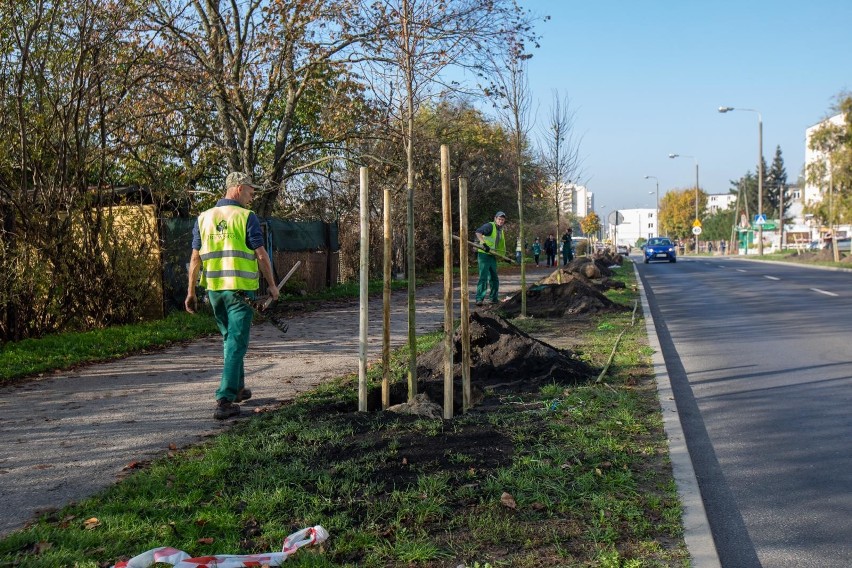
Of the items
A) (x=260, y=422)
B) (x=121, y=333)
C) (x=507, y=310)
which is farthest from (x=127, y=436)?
(x=507, y=310)

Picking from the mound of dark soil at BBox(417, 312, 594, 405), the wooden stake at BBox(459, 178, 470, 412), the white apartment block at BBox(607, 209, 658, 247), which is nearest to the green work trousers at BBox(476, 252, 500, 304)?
the mound of dark soil at BBox(417, 312, 594, 405)

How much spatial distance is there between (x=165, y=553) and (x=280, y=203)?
17.5m

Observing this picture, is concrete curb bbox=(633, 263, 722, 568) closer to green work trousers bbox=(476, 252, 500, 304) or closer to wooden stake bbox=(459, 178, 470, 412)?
wooden stake bbox=(459, 178, 470, 412)

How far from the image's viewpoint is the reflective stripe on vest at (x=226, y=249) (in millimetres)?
6426

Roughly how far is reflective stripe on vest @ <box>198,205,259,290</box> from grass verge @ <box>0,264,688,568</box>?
1158mm

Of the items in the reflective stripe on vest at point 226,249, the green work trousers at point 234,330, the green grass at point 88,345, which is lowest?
the green grass at point 88,345

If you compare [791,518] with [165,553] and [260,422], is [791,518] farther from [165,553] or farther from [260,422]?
[260,422]

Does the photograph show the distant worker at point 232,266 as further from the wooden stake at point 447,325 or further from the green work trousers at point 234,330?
the wooden stake at point 447,325

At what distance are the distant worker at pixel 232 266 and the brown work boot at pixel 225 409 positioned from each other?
10 mm

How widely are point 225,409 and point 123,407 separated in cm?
113

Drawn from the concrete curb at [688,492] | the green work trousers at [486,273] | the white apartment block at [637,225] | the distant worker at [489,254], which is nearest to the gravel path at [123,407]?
the concrete curb at [688,492]

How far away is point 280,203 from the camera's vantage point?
67.1 feet

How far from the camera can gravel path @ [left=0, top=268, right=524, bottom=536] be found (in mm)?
4773

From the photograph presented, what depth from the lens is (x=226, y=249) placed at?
6.46 m
